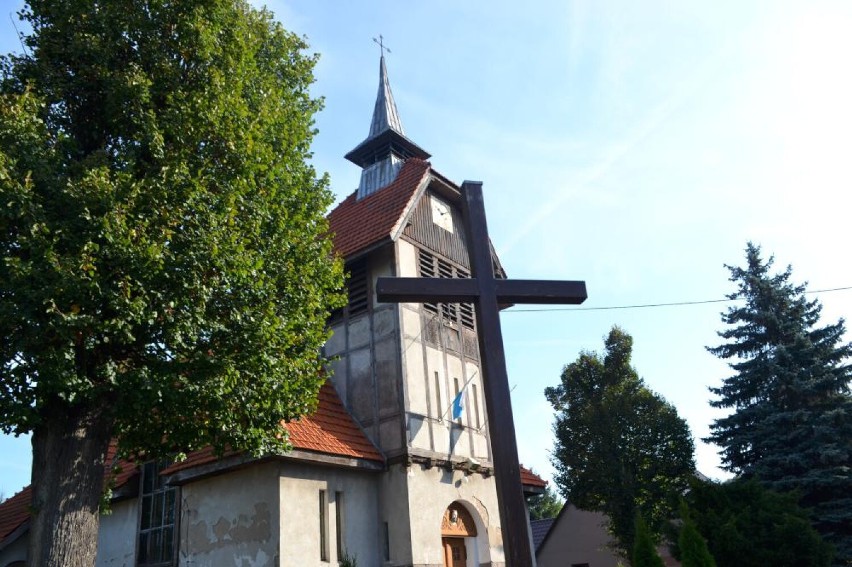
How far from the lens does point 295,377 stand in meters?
10.9

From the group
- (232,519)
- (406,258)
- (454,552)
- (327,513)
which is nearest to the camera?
(232,519)

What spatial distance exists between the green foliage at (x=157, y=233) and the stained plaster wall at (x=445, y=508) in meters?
4.64

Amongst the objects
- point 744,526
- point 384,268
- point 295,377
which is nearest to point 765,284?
point 744,526

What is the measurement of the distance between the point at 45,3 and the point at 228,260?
18.5 feet

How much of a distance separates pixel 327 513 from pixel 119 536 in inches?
243

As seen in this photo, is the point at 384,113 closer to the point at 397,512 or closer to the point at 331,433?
the point at 331,433

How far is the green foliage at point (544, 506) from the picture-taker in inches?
2195

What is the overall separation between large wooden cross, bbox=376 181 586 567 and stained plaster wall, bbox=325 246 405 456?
8.50 m

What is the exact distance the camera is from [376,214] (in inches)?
705

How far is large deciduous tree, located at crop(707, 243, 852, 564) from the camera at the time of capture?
17.1 m

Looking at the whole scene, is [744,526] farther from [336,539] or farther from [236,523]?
[236,523]

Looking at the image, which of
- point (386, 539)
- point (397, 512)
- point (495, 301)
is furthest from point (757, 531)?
point (495, 301)

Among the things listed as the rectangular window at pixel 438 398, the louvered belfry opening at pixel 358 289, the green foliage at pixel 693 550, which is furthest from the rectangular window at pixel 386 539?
the green foliage at pixel 693 550

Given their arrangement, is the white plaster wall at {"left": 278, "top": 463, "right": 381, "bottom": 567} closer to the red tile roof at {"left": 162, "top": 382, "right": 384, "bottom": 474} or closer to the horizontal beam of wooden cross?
the red tile roof at {"left": 162, "top": 382, "right": 384, "bottom": 474}
